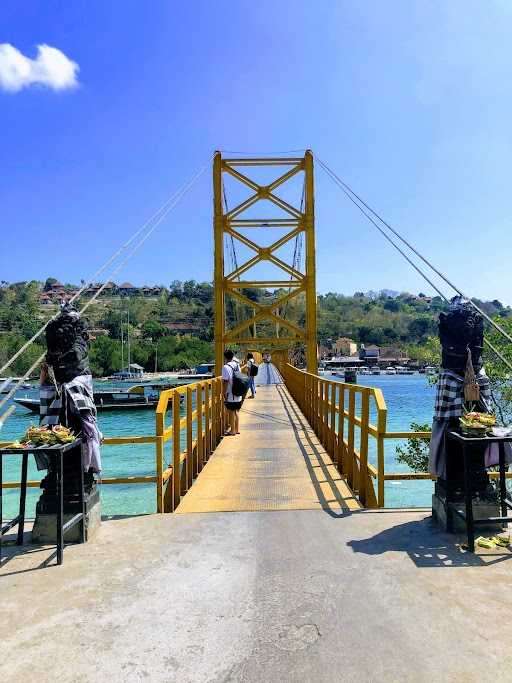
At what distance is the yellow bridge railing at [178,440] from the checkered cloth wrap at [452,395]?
7.41 feet

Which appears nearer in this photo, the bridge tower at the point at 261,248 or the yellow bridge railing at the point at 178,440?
the yellow bridge railing at the point at 178,440

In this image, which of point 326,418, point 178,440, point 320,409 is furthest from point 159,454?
point 320,409

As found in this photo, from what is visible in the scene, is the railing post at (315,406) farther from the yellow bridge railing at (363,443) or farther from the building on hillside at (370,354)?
the building on hillside at (370,354)

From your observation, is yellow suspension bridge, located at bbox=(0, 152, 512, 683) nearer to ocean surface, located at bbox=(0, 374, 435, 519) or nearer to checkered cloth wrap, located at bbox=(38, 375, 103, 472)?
checkered cloth wrap, located at bbox=(38, 375, 103, 472)

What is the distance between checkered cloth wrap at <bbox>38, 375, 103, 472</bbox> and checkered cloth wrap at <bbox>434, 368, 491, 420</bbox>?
260cm

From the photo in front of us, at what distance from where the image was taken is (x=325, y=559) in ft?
10.7

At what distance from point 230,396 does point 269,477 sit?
3086 millimetres

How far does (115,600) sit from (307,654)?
3.67 feet

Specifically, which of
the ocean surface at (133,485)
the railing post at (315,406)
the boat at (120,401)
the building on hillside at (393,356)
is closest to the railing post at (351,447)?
the railing post at (315,406)

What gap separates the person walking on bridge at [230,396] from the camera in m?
8.70

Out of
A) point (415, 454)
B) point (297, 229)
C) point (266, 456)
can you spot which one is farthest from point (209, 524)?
point (297, 229)

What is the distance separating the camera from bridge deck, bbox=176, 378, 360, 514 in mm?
4840

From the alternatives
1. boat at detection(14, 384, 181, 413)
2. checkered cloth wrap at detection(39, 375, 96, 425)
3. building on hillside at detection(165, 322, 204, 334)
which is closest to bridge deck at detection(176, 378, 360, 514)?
checkered cloth wrap at detection(39, 375, 96, 425)

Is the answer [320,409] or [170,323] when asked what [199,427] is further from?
[170,323]
